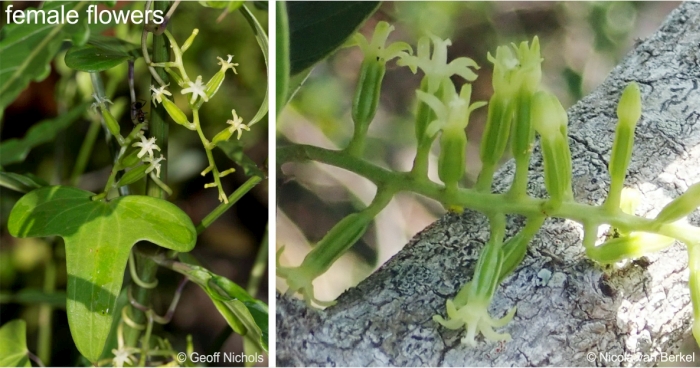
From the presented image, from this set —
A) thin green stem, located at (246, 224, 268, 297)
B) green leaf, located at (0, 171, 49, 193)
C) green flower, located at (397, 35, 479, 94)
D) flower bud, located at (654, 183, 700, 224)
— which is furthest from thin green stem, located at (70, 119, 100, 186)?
flower bud, located at (654, 183, 700, 224)

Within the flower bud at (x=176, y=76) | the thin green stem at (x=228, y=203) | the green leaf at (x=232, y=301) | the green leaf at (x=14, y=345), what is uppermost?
the flower bud at (x=176, y=76)

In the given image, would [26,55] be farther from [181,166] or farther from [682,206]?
[682,206]

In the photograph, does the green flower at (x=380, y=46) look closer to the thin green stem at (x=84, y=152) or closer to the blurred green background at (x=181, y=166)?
the blurred green background at (x=181, y=166)

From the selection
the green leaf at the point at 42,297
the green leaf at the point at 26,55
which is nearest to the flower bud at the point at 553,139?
the green leaf at the point at 26,55

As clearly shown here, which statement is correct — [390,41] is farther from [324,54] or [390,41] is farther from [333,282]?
[333,282]

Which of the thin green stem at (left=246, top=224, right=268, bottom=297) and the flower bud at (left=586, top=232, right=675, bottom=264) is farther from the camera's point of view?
the thin green stem at (left=246, top=224, right=268, bottom=297)

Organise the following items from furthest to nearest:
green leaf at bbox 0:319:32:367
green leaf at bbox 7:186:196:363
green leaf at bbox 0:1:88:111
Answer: green leaf at bbox 0:319:32:367 → green leaf at bbox 7:186:196:363 → green leaf at bbox 0:1:88:111

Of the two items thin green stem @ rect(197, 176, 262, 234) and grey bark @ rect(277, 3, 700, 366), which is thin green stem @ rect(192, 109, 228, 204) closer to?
thin green stem @ rect(197, 176, 262, 234)
